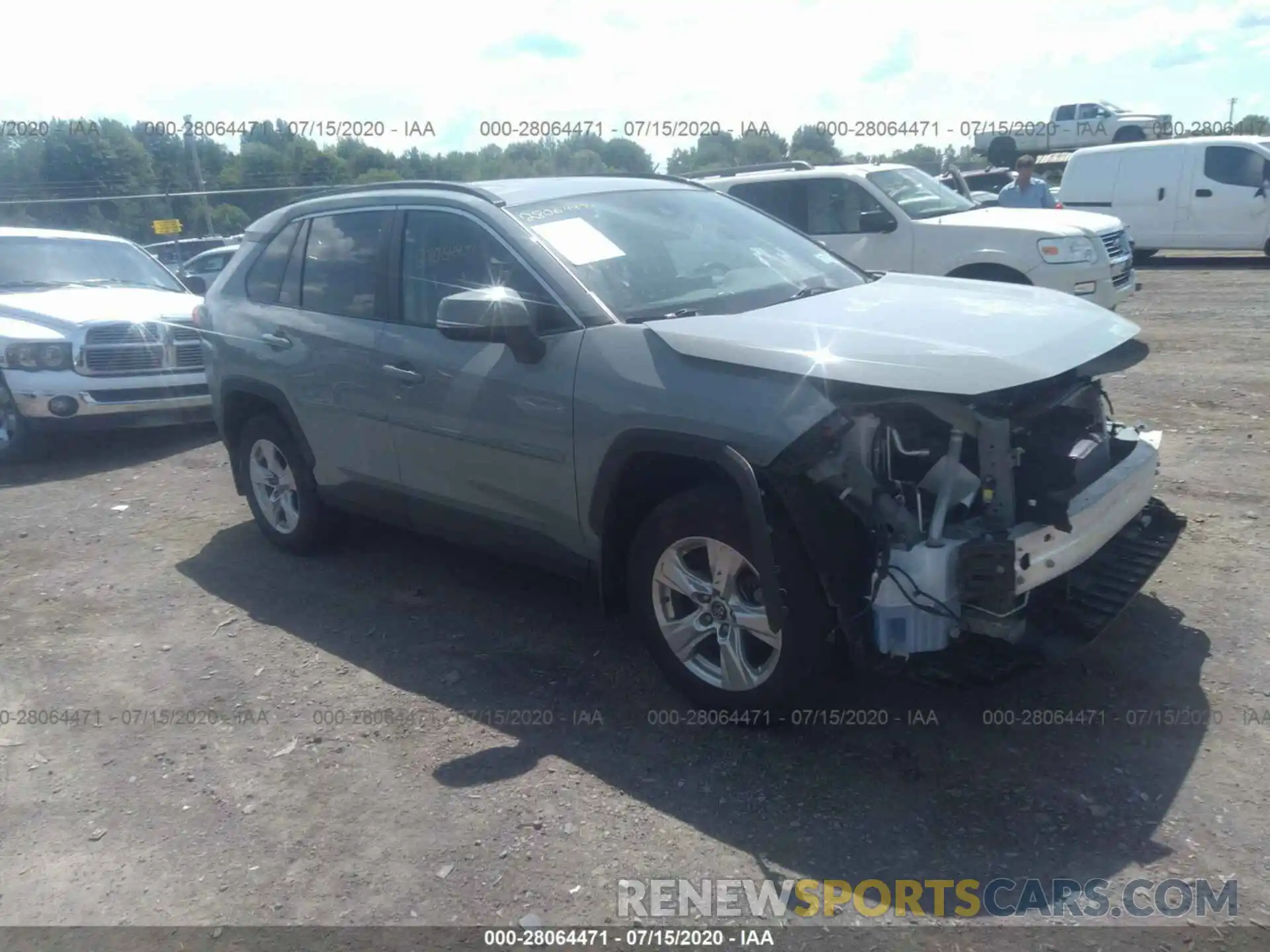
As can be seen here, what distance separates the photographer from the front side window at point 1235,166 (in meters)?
16.4

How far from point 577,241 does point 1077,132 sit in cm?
3214

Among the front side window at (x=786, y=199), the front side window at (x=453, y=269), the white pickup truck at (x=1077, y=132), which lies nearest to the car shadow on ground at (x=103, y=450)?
the front side window at (x=453, y=269)

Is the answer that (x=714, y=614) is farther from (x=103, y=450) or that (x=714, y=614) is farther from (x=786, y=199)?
(x=786, y=199)

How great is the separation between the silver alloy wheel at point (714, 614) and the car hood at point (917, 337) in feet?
2.22

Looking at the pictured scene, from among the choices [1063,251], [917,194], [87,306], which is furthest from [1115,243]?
[87,306]

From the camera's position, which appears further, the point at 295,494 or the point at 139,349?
the point at 139,349

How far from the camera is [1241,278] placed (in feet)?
50.4

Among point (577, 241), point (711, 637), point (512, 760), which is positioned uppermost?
point (577, 241)

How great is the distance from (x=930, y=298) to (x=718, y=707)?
1787 millimetres

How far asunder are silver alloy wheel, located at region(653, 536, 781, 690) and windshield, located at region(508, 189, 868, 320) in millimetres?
952

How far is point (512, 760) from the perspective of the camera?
376cm

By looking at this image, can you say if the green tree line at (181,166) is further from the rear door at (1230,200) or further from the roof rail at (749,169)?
the rear door at (1230,200)

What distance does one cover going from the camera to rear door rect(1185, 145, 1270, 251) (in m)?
16.5

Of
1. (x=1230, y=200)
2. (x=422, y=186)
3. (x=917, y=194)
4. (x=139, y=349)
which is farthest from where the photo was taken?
(x=1230, y=200)
